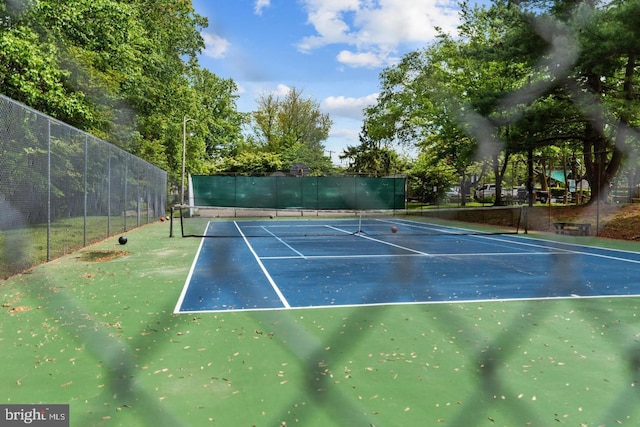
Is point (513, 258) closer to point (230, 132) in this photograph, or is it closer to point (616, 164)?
point (616, 164)

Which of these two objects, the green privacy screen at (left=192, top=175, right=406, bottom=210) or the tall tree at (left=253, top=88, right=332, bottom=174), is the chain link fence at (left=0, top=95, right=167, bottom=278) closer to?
the green privacy screen at (left=192, top=175, right=406, bottom=210)

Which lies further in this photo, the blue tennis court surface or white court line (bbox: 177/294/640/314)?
the blue tennis court surface

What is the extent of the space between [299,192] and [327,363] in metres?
23.6

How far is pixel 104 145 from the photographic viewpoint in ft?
38.4

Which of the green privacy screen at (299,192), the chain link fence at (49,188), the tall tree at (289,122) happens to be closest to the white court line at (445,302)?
the chain link fence at (49,188)

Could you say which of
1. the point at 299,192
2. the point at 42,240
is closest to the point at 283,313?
the point at 42,240

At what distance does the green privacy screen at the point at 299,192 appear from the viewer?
85.5 ft

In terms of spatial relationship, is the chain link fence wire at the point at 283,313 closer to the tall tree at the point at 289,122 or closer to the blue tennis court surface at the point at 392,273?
the blue tennis court surface at the point at 392,273

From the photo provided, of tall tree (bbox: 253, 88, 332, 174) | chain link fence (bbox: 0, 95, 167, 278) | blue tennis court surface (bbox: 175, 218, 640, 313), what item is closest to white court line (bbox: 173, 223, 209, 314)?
blue tennis court surface (bbox: 175, 218, 640, 313)

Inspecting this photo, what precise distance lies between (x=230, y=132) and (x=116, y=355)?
1727 inches

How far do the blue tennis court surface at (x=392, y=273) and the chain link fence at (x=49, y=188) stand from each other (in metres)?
2.72

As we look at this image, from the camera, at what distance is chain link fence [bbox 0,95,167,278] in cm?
671

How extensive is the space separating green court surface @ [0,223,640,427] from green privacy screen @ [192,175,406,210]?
67.9ft

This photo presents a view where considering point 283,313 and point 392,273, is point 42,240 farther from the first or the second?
point 392,273
